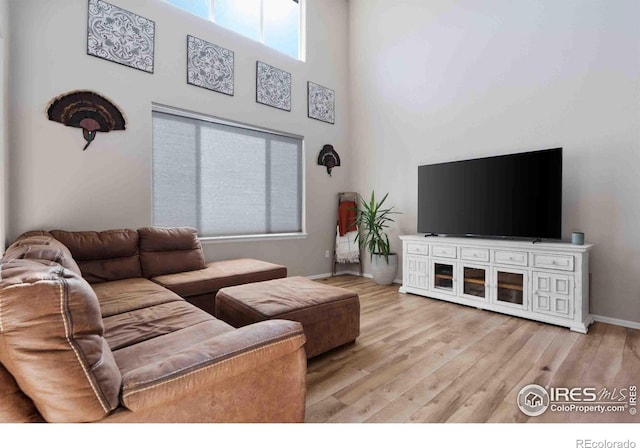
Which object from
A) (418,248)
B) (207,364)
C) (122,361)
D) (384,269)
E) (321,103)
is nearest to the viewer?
(207,364)

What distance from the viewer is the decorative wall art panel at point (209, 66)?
3277 millimetres

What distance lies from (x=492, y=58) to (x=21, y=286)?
14.0 ft

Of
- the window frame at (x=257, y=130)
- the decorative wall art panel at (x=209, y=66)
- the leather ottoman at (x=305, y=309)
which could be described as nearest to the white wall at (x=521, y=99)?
the window frame at (x=257, y=130)

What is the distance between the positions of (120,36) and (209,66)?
848 mm

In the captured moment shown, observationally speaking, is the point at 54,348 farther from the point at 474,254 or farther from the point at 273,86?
the point at 273,86

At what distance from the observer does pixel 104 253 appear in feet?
8.30

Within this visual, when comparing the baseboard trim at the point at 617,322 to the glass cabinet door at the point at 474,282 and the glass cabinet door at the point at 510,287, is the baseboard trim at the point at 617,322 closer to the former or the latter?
the glass cabinet door at the point at 510,287

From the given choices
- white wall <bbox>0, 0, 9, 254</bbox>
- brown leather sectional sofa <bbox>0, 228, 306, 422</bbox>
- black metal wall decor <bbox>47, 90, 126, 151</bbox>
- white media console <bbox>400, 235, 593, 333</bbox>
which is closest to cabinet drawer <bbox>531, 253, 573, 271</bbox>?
white media console <bbox>400, 235, 593, 333</bbox>

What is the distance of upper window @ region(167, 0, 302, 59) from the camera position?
346 cm

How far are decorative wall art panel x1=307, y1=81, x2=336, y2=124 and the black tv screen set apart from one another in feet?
5.70

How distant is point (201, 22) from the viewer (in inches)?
132

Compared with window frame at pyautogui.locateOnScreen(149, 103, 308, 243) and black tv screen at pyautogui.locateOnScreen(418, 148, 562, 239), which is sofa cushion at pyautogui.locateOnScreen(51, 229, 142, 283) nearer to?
window frame at pyautogui.locateOnScreen(149, 103, 308, 243)

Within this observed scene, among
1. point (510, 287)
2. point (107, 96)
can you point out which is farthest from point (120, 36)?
point (510, 287)

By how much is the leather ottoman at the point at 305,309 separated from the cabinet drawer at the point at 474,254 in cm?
158
